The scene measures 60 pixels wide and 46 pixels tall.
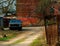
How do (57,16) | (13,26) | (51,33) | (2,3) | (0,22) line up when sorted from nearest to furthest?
1. (57,16)
2. (51,33)
3. (2,3)
4. (13,26)
5. (0,22)

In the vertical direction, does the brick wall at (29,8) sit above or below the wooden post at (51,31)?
above

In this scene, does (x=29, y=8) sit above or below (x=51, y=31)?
above

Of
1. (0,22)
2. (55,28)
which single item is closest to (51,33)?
(55,28)

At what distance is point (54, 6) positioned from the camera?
53.6 feet

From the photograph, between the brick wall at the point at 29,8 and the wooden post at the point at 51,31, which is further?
the brick wall at the point at 29,8

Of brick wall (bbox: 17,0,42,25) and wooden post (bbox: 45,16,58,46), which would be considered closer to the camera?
wooden post (bbox: 45,16,58,46)

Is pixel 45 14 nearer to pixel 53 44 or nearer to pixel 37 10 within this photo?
pixel 37 10

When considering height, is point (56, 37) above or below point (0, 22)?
above

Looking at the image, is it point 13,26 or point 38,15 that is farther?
point 13,26

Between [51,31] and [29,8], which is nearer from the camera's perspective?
[51,31]

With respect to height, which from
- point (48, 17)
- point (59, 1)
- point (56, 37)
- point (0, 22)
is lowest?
point (0, 22)

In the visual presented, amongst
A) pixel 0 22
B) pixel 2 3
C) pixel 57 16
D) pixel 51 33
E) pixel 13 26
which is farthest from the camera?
pixel 0 22

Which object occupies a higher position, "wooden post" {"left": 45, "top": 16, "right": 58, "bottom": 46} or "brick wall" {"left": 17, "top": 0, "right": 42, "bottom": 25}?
"brick wall" {"left": 17, "top": 0, "right": 42, "bottom": 25}

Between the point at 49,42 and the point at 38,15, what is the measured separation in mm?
2112
